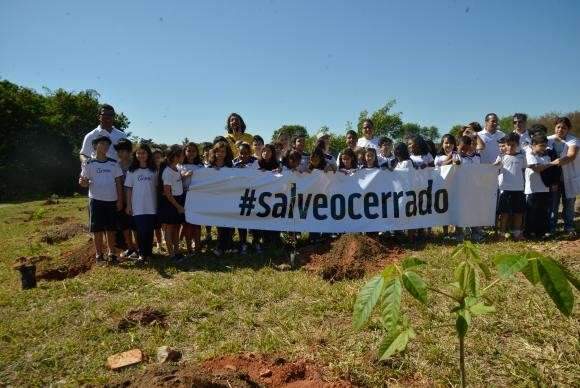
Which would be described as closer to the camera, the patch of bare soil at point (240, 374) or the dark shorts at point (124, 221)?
the patch of bare soil at point (240, 374)

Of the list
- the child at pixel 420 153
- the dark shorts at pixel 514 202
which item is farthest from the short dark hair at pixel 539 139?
the child at pixel 420 153

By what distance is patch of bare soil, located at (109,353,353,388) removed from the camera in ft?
8.71

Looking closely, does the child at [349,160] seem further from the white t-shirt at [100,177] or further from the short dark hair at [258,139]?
the white t-shirt at [100,177]

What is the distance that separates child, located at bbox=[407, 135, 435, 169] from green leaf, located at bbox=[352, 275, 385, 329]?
6.04m

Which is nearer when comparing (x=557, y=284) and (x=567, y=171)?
(x=557, y=284)

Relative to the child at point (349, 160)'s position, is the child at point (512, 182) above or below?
below

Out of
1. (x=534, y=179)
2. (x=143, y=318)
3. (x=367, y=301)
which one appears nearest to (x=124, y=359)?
(x=143, y=318)

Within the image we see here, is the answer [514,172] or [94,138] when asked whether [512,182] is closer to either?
[514,172]

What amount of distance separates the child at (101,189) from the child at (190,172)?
38.1 inches

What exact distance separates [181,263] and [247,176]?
171 cm

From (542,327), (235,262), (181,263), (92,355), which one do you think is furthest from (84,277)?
(542,327)

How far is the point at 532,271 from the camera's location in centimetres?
155

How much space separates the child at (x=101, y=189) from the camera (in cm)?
637

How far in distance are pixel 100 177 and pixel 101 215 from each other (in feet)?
1.85
